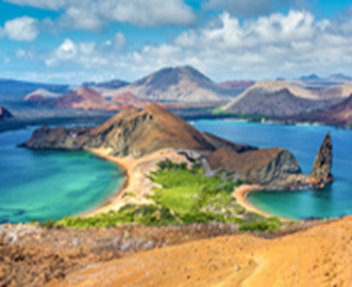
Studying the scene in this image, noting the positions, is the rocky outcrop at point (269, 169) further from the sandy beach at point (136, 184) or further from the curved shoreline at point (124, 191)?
the sandy beach at point (136, 184)

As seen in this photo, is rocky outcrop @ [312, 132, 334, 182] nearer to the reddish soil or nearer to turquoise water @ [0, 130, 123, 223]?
the reddish soil

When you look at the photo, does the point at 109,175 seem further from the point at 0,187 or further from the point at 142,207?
the point at 142,207

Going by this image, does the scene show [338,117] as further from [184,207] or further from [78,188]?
[78,188]

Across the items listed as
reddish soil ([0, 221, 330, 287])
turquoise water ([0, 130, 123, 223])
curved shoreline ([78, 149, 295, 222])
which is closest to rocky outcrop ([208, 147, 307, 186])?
curved shoreline ([78, 149, 295, 222])

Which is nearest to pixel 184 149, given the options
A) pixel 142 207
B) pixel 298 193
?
pixel 298 193

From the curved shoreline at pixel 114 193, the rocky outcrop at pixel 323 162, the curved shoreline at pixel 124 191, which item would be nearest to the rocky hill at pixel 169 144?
the curved shoreline at pixel 114 193

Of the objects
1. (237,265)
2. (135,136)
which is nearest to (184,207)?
(237,265)

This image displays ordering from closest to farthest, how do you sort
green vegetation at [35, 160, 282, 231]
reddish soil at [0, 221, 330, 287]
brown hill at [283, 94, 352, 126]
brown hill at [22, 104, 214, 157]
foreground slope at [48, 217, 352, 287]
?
foreground slope at [48, 217, 352, 287], reddish soil at [0, 221, 330, 287], green vegetation at [35, 160, 282, 231], brown hill at [22, 104, 214, 157], brown hill at [283, 94, 352, 126]
